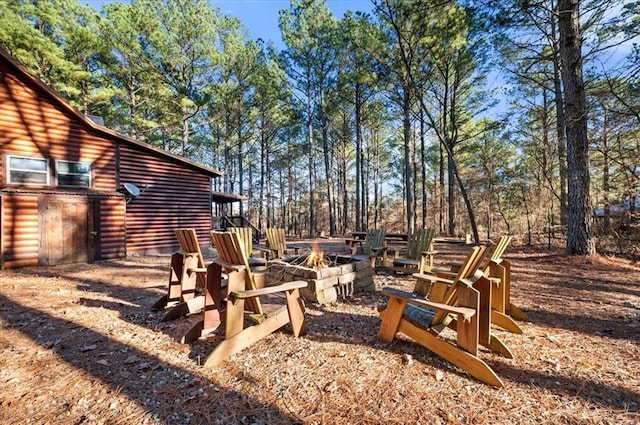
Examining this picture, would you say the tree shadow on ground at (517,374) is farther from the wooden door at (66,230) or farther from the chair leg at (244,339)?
the wooden door at (66,230)

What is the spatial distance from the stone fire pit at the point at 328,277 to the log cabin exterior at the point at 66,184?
22.4 feet

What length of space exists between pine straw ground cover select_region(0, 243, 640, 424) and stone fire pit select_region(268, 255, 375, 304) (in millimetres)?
Answer: 258

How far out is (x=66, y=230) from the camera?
7582 millimetres

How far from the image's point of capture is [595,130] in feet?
27.3

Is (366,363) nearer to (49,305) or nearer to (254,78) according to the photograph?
(49,305)

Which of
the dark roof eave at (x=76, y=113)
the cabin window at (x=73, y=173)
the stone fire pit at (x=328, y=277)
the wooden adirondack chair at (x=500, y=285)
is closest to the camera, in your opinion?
the wooden adirondack chair at (x=500, y=285)

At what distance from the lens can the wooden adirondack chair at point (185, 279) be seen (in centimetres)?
330

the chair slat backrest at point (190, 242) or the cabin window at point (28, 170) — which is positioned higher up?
the cabin window at point (28, 170)

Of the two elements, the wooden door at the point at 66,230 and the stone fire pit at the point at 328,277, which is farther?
the wooden door at the point at 66,230

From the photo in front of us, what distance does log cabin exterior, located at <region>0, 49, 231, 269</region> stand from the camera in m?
6.97

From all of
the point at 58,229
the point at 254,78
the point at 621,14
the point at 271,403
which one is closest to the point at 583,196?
the point at 621,14

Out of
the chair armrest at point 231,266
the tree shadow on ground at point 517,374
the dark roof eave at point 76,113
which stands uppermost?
the dark roof eave at point 76,113

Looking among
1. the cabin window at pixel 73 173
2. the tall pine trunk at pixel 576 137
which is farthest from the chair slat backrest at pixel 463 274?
the cabin window at pixel 73 173

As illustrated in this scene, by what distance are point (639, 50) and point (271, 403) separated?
773 cm
